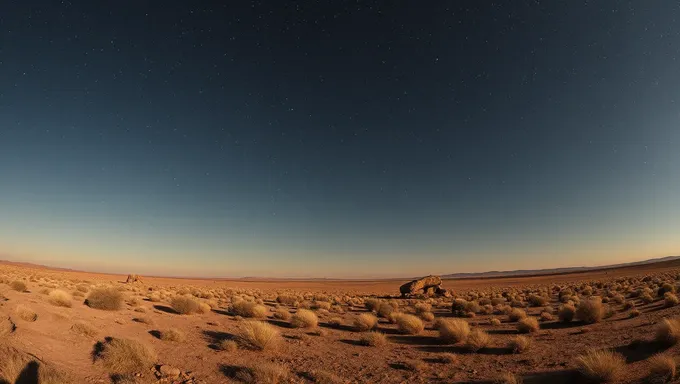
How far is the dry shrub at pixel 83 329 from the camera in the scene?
1046cm

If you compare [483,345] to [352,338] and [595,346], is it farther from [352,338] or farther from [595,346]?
[352,338]

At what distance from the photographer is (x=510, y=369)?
9.34 metres

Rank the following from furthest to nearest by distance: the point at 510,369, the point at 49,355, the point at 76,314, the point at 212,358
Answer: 1. the point at 76,314
2. the point at 212,358
3. the point at 510,369
4. the point at 49,355

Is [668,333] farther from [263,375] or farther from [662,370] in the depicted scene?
[263,375]

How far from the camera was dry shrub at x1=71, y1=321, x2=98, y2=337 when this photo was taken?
10.5 m

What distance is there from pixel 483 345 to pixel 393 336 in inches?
153

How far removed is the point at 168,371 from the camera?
28.7 feet

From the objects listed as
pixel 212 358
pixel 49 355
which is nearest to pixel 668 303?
pixel 212 358

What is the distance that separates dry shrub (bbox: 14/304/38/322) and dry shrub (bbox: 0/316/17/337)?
48 centimetres

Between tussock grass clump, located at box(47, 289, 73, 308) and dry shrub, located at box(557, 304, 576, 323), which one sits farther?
dry shrub, located at box(557, 304, 576, 323)

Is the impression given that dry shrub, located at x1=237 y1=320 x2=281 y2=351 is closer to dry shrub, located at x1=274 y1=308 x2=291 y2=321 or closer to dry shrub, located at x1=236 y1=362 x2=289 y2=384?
dry shrub, located at x1=236 y1=362 x2=289 y2=384

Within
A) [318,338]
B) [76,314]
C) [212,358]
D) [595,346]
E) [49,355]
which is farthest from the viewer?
[318,338]

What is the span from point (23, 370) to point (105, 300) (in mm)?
8144

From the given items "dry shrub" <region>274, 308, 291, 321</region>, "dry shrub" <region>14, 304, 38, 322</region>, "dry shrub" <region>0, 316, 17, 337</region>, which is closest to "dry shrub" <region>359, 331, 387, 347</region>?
"dry shrub" <region>274, 308, 291, 321</region>
